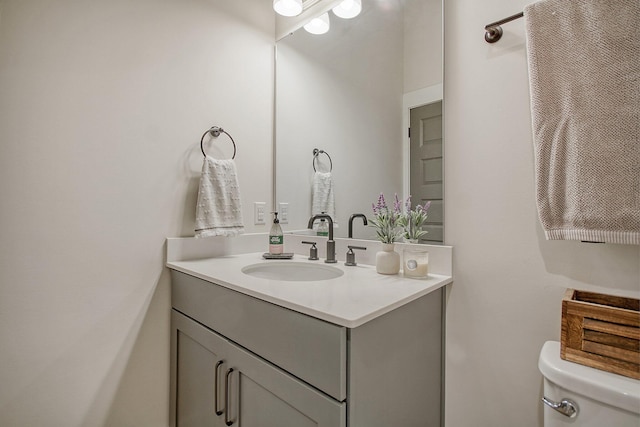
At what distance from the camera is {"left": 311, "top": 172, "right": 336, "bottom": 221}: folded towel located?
60.0 inches

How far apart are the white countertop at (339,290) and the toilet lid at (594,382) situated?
1.13 ft

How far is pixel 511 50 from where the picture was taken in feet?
3.20

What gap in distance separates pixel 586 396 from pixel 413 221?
65 cm

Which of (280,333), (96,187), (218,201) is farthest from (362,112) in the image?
(96,187)

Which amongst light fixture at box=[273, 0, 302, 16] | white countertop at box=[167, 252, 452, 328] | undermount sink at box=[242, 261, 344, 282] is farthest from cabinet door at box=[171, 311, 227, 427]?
light fixture at box=[273, 0, 302, 16]

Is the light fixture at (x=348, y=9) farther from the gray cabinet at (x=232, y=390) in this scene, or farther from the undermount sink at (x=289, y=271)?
the gray cabinet at (x=232, y=390)

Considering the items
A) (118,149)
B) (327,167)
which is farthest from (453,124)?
(118,149)

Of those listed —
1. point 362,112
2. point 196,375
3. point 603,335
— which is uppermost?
point 362,112

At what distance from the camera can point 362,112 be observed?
142cm

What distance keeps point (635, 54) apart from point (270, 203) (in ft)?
4.89

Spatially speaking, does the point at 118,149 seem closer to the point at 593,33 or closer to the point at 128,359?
the point at 128,359

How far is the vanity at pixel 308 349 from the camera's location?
2.37 feet

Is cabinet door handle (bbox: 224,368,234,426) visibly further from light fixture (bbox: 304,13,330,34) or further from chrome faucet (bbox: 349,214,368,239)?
light fixture (bbox: 304,13,330,34)

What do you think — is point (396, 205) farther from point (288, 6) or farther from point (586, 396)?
point (288, 6)
